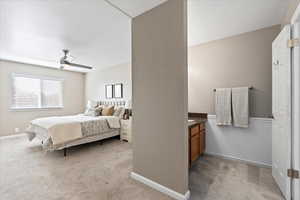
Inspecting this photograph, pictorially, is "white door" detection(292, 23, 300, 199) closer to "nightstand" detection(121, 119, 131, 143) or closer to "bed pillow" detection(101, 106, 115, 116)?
"nightstand" detection(121, 119, 131, 143)

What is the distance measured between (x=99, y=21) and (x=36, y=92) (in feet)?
14.1

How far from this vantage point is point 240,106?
2.47 metres

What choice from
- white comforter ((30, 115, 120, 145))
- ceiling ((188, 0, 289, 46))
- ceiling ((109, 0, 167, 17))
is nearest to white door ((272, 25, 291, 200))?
ceiling ((188, 0, 289, 46))

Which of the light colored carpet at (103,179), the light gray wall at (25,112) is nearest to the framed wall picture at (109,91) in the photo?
the light gray wall at (25,112)

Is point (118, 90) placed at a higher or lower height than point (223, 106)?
higher

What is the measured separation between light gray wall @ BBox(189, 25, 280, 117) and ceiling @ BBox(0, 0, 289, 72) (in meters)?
0.18

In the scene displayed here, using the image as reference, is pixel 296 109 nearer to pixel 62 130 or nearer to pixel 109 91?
pixel 62 130

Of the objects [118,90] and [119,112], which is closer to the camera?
[119,112]

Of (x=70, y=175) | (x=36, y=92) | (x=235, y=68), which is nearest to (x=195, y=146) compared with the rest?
(x=235, y=68)

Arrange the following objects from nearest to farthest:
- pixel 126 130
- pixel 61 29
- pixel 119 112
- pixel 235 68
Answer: pixel 61 29 → pixel 235 68 → pixel 126 130 → pixel 119 112

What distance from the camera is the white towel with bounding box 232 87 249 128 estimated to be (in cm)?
241

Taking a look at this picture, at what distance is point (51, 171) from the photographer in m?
2.22

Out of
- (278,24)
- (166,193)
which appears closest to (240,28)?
(278,24)

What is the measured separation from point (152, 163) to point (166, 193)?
38cm
